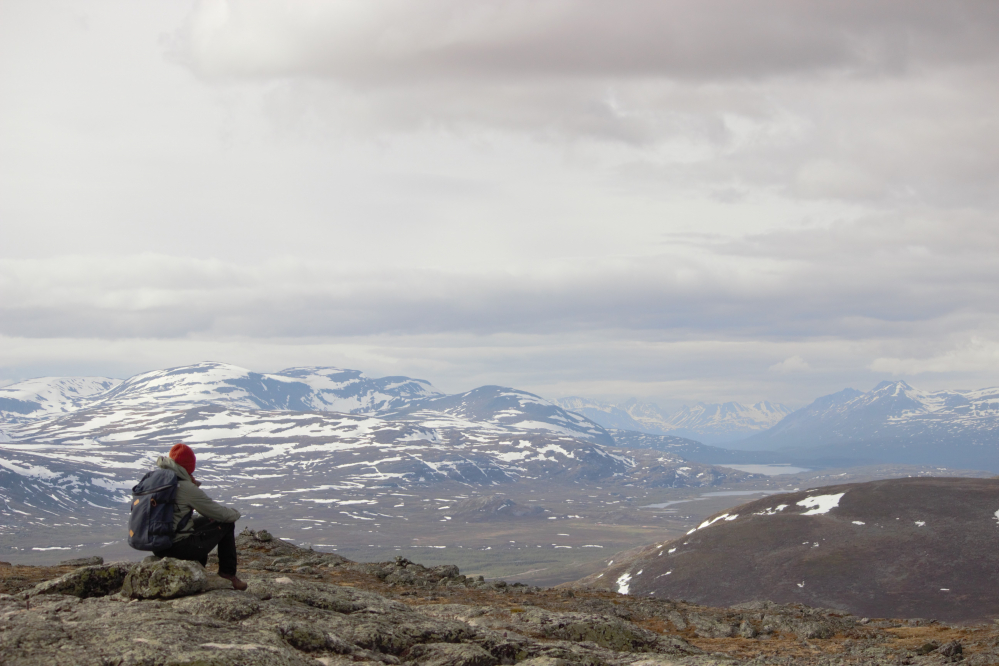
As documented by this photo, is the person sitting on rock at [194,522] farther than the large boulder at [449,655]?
Yes

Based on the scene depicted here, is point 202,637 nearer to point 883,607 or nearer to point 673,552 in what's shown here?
point 883,607

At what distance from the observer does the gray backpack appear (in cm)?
1920

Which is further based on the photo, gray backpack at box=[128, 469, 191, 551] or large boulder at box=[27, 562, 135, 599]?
large boulder at box=[27, 562, 135, 599]

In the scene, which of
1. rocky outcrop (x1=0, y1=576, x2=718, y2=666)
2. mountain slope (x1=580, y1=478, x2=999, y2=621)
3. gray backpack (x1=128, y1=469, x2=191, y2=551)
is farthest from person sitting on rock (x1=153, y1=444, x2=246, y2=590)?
mountain slope (x1=580, y1=478, x2=999, y2=621)

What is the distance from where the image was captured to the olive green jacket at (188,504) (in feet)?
64.0

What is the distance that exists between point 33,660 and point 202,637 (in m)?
2.92

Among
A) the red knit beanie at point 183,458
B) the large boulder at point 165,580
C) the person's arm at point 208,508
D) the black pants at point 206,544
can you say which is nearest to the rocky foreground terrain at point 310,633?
the large boulder at point 165,580

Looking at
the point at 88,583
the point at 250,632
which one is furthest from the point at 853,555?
the point at 250,632

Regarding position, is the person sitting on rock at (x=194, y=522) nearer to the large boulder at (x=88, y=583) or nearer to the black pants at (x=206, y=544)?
the black pants at (x=206, y=544)

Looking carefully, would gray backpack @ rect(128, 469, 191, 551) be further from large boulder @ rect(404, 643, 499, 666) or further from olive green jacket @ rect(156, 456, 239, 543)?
large boulder @ rect(404, 643, 499, 666)

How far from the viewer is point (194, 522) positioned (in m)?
20.2

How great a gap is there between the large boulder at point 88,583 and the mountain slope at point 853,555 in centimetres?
13021

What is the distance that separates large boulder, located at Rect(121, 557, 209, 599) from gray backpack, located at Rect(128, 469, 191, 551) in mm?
518

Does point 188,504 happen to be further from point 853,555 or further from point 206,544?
point 853,555
